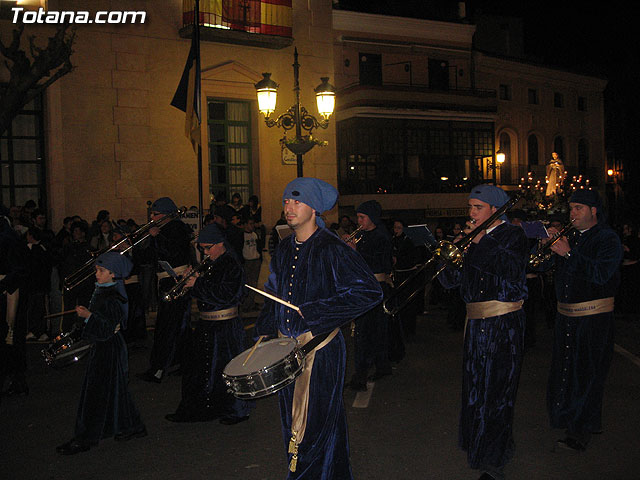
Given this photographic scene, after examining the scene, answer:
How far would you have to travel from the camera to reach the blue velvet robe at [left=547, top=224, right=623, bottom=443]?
5.55 meters

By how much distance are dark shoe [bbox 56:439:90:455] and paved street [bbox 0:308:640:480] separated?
0.06m

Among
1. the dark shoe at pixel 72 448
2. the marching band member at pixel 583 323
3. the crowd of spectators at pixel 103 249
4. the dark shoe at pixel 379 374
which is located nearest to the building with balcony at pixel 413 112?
the crowd of spectators at pixel 103 249

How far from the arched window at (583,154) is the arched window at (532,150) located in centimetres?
498

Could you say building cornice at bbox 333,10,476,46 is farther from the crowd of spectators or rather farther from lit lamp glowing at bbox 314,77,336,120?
lit lamp glowing at bbox 314,77,336,120

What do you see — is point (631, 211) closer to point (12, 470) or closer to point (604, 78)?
point (604, 78)

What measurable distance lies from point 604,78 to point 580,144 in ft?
15.9

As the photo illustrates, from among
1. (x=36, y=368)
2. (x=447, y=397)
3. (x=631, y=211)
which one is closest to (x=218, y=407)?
(x=447, y=397)

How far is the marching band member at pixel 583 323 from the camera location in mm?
5555

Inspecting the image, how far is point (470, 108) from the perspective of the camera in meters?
32.1

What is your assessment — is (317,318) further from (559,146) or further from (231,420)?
(559,146)

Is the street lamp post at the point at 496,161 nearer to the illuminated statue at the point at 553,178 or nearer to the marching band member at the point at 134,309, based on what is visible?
the illuminated statue at the point at 553,178

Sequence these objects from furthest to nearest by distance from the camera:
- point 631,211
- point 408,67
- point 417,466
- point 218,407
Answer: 1. point 631,211
2. point 408,67
3. point 218,407
4. point 417,466

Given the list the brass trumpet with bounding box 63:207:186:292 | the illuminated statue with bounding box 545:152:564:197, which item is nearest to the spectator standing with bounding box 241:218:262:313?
the brass trumpet with bounding box 63:207:186:292

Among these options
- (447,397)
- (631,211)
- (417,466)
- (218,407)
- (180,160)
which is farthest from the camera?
(631,211)
